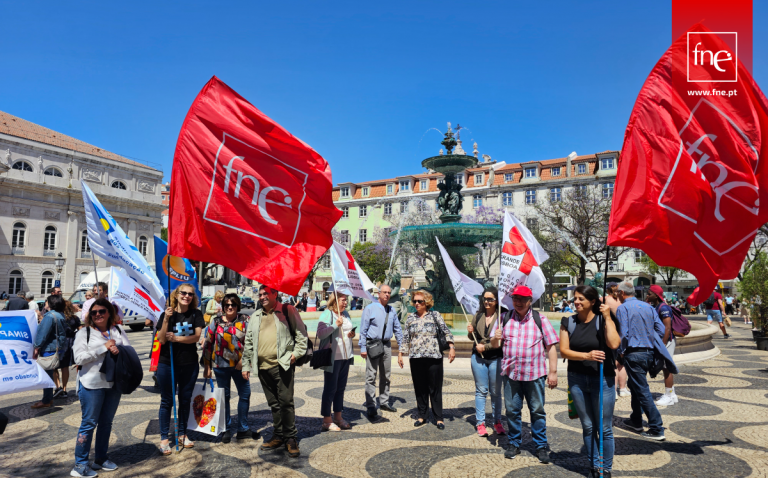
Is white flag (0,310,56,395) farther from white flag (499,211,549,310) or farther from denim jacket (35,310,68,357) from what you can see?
white flag (499,211,549,310)

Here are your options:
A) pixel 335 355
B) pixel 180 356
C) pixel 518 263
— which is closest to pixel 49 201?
pixel 180 356

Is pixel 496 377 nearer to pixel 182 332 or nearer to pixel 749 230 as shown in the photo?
pixel 749 230

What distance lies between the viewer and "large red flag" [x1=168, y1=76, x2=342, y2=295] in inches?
195

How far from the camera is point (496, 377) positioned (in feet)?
19.5

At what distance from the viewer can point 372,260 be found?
191 ft

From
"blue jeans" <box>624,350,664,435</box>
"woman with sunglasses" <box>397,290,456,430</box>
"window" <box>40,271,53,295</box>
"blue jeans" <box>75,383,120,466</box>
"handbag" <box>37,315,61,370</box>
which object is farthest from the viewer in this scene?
"window" <box>40,271,53,295</box>

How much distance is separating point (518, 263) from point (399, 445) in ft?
8.53

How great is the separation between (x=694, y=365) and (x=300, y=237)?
10.2 meters

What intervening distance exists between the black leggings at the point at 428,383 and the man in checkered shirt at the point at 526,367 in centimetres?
114

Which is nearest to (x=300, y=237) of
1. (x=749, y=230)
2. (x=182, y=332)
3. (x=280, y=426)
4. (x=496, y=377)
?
(x=182, y=332)

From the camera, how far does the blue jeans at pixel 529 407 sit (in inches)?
201

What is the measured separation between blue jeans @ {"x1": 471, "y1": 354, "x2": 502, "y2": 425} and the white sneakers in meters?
2.99

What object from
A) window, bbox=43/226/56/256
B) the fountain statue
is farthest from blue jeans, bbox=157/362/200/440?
window, bbox=43/226/56/256

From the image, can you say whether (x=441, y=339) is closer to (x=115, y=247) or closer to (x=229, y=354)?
(x=229, y=354)
